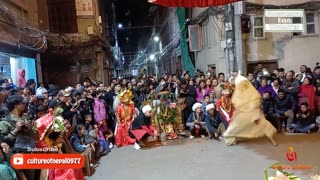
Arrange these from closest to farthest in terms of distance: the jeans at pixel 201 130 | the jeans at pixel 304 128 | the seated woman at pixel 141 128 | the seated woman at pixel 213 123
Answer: the seated woman at pixel 141 128
the jeans at pixel 304 128
the seated woman at pixel 213 123
the jeans at pixel 201 130

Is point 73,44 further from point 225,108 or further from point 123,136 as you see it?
point 225,108

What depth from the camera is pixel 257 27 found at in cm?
1330

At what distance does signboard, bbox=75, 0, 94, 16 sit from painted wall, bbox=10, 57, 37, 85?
8390 millimetres

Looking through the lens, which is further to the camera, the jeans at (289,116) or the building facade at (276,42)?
the building facade at (276,42)

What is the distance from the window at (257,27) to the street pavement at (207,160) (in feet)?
17.8

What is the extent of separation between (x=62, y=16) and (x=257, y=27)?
499 inches

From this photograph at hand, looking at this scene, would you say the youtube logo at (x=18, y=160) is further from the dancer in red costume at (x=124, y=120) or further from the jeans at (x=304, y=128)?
the jeans at (x=304, y=128)

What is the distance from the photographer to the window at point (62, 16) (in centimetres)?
2114

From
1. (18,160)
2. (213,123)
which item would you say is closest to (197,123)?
(213,123)

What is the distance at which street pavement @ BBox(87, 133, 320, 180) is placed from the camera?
631cm

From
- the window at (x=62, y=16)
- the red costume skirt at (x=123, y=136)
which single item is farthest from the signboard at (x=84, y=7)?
the red costume skirt at (x=123, y=136)

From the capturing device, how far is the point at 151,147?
8820mm

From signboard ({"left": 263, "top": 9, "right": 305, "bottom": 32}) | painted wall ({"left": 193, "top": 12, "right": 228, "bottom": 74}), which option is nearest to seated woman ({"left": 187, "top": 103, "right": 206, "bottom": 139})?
signboard ({"left": 263, "top": 9, "right": 305, "bottom": 32})

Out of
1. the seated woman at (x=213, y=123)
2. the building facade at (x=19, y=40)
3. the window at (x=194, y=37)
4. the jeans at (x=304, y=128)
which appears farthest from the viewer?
the window at (x=194, y=37)
